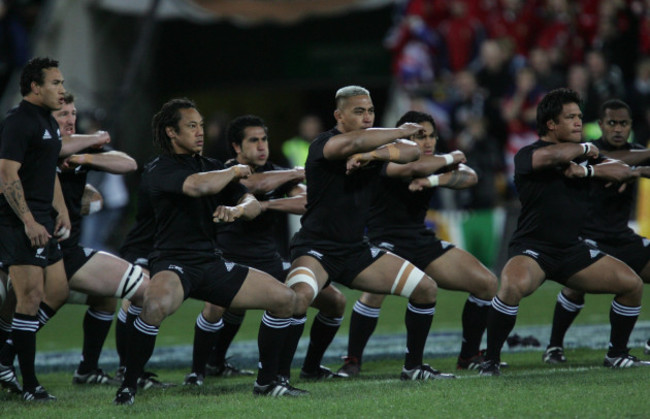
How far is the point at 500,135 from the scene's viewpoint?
1529 centimetres

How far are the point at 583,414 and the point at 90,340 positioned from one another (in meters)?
4.03

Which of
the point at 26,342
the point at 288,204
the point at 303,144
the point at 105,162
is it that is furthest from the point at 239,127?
the point at 303,144

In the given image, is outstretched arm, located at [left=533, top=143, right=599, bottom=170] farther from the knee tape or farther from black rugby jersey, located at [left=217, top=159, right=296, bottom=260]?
the knee tape

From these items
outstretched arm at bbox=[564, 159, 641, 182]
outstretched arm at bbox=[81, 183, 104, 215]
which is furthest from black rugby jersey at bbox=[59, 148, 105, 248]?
outstretched arm at bbox=[564, 159, 641, 182]

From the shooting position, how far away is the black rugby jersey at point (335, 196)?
23.6 ft

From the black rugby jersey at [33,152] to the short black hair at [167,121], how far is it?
0.76m

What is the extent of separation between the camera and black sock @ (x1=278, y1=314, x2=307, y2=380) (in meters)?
6.93

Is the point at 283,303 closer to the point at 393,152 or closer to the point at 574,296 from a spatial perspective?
the point at 393,152

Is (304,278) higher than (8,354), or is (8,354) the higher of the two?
(304,278)

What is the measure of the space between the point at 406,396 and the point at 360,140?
1.72m

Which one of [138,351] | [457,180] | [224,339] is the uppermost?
[457,180]

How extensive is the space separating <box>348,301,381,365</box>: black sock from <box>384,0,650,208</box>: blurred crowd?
21.2ft

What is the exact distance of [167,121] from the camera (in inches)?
265

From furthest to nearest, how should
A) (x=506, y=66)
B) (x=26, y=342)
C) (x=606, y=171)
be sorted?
(x=506, y=66) < (x=606, y=171) < (x=26, y=342)
